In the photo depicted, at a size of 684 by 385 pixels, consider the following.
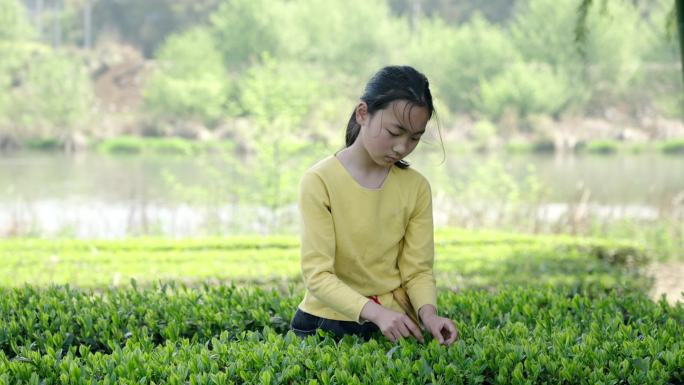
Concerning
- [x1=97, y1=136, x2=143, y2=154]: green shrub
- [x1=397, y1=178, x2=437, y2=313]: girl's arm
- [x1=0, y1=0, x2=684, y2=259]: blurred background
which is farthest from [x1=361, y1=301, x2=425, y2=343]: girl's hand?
[x1=97, y1=136, x2=143, y2=154]: green shrub

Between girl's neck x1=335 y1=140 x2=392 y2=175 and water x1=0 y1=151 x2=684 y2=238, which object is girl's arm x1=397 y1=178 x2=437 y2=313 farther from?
water x1=0 y1=151 x2=684 y2=238

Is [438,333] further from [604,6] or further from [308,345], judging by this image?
[604,6]

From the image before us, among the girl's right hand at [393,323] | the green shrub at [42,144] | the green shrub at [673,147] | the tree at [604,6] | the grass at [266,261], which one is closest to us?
the girl's right hand at [393,323]

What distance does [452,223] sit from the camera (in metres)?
12.6

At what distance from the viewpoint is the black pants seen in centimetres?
348

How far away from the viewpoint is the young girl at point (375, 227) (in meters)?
3.12

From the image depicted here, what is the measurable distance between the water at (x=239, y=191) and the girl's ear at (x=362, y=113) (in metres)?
7.20

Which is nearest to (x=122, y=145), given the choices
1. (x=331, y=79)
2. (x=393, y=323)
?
(x=331, y=79)

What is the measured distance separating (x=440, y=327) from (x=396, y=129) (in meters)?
0.71

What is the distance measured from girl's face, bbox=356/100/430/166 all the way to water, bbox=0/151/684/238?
7290mm

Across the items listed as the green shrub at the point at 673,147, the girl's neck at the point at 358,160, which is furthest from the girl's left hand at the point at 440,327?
the green shrub at the point at 673,147

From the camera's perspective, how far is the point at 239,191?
13.5 m

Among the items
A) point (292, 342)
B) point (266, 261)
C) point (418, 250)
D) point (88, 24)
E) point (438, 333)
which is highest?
point (88, 24)

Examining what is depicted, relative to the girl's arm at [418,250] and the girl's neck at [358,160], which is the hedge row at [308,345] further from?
the girl's neck at [358,160]
